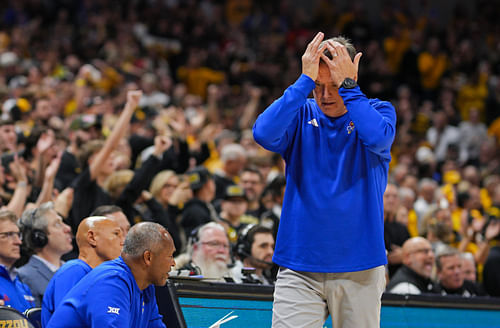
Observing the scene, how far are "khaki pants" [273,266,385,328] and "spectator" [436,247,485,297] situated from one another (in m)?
3.50

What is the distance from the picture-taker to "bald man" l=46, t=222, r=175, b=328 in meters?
3.41

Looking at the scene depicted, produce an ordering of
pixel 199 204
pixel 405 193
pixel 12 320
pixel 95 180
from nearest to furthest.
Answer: pixel 12 320, pixel 95 180, pixel 199 204, pixel 405 193

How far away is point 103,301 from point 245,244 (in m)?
Answer: 2.47

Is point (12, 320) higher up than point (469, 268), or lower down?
higher up

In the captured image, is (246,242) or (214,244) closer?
(214,244)

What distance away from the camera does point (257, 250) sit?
571 cm

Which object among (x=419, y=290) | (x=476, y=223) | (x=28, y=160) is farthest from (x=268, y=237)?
(x=476, y=223)

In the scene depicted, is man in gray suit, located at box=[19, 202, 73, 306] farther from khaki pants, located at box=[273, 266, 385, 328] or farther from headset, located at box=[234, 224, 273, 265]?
khaki pants, located at box=[273, 266, 385, 328]

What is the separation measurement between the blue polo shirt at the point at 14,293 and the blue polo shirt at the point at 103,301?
1.07 meters

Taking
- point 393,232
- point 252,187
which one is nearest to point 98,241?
point 393,232

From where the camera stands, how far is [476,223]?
8531 millimetres

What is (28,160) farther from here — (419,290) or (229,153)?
(419,290)

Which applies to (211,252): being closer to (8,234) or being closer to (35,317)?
(8,234)

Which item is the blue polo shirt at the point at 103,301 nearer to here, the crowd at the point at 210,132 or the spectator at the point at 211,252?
the crowd at the point at 210,132
